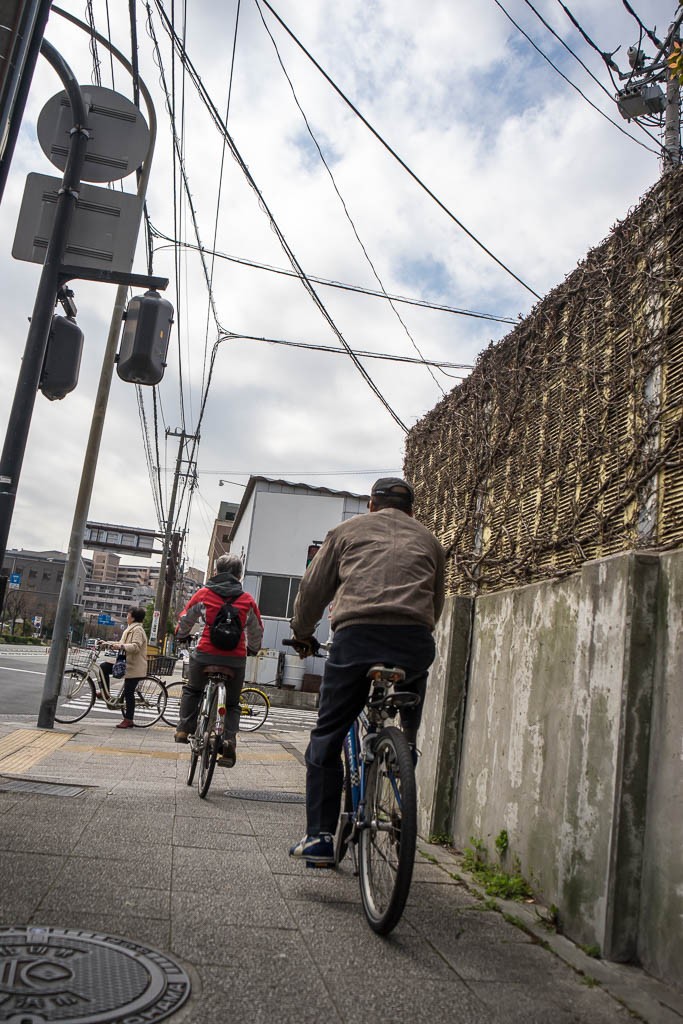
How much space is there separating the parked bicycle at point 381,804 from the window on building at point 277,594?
88.6 ft

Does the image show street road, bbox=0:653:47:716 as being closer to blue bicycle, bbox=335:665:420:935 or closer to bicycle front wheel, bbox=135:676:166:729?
bicycle front wheel, bbox=135:676:166:729

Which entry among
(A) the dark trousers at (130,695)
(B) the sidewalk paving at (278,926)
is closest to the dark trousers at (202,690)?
(B) the sidewalk paving at (278,926)

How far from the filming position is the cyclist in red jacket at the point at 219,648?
249 inches

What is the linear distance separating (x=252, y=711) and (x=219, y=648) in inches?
288

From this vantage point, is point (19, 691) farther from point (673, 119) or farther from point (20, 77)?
point (20, 77)

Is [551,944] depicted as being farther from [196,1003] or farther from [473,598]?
[473,598]

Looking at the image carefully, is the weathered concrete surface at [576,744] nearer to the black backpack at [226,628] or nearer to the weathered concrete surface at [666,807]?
the weathered concrete surface at [666,807]

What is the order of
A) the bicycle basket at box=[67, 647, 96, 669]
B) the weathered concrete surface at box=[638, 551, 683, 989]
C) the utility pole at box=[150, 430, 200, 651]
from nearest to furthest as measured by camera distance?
the weathered concrete surface at box=[638, 551, 683, 989]
the bicycle basket at box=[67, 647, 96, 669]
the utility pole at box=[150, 430, 200, 651]

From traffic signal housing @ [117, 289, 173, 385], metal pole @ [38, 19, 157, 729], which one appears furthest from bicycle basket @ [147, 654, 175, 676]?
traffic signal housing @ [117, 289, 173, 385]

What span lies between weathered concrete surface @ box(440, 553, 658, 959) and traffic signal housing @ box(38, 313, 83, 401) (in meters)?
2.83

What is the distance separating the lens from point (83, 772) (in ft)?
21.4

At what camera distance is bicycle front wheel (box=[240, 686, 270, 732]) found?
13133 millimetres

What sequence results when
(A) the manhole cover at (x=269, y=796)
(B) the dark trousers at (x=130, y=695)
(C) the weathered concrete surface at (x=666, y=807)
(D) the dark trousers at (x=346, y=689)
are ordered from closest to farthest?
(C) the weathered concrete surface at (x=666, y=807)
(D) the dark trousers at (x=346, y=689)
(A) the manhole cover at (x=269, y=796)
(B) the dark trousers at (x=130, y=695)

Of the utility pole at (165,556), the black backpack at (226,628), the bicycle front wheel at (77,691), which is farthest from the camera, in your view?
the utility pole at (165,556)
